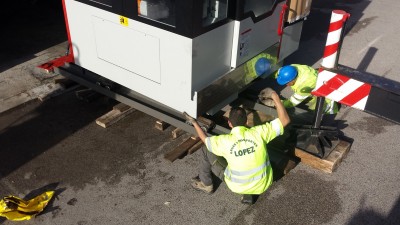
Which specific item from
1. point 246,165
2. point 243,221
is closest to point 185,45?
point 246,165

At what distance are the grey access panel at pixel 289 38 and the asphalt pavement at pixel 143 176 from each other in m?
1.34

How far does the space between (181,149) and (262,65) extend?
5.70 feet

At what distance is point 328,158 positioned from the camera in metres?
5.02

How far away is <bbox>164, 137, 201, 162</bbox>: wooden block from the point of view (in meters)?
5.14

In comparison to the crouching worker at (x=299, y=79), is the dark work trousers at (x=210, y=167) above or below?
below

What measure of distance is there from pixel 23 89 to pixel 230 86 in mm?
3808

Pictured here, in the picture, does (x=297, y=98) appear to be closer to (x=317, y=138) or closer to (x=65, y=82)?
(x=317, y=138)

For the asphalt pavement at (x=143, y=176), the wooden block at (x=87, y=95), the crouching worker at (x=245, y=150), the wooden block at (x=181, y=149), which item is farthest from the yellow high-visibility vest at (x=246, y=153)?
the wooden block at (x=87, y=95)

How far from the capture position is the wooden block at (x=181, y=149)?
202 inches

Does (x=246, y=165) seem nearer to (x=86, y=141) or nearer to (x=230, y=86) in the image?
(x=230, y=86)

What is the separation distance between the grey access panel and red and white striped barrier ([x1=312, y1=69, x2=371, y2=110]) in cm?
155

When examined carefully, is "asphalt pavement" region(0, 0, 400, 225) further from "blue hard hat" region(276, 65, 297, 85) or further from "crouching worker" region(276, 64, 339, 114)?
"blue hard hat" region(276, 65, 297, 85)

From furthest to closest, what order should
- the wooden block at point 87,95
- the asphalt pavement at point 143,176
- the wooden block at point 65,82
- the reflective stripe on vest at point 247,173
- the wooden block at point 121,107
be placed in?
the wooden block at point 65,82, the wooden block at point 87,95, the wooden block at point 121,107, the asphalt pavement at point 143,176, the reflective stripe on vest at point 247,173

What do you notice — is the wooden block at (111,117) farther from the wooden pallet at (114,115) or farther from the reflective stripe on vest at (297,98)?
the reflective stripe on vest at (297,98)
